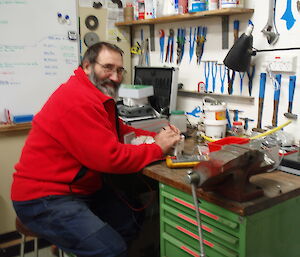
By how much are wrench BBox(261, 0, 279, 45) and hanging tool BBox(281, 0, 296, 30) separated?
62 millimetres

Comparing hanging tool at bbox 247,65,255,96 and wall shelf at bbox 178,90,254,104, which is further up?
hanging tool at bbox 247,65,255,96

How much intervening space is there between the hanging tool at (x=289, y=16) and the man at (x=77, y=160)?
0.78m

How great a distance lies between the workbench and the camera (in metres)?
1.20

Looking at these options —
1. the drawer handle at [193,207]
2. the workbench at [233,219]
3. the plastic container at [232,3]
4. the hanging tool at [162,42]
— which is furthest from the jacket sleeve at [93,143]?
the hanging tool at [162,42]

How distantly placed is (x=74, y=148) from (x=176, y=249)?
0.62 metres

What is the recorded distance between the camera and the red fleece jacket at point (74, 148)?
145 centimetres

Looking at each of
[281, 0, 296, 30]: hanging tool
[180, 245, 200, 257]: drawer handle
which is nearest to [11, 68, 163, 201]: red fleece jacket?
[180, 245, 200, 257]: drawer handle

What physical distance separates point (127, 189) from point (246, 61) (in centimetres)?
94

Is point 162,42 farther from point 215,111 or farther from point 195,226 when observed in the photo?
point 195,226

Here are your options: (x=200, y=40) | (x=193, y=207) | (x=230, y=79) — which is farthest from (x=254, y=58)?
(x=193, y=207)

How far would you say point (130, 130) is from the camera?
1921mm

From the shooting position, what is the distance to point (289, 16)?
5.63 feet

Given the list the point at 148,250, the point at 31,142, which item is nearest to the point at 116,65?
the point at 31,142

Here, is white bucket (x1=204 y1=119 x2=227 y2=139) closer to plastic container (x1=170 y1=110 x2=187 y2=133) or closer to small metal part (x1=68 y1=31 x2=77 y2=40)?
plastic container (x1=170 y1=110 x2=187 y2=133)
